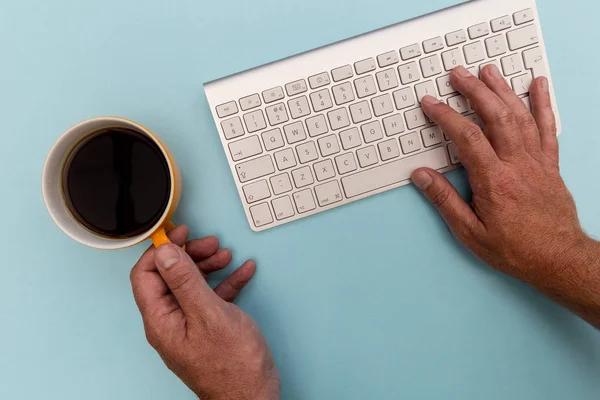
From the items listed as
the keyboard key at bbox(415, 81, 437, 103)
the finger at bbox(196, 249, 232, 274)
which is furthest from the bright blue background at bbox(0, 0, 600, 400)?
the keyboard key at bbox(415, 81, 437, 103)

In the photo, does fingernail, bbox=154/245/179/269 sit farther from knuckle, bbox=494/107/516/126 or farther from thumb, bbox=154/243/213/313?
knuckle, bbox=494/107/516/126

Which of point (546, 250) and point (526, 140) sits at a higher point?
point (526, 140)

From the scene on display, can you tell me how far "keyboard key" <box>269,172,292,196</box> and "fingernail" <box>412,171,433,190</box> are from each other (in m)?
0.20

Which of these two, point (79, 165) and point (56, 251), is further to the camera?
point (56, 251)

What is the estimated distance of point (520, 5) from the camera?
2.01 feet

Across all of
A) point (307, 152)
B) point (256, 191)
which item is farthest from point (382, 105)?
point (256, 191)

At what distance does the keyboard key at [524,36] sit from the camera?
61cm

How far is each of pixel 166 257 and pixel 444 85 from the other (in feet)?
1.56

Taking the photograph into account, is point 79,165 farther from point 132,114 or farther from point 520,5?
point 520,5

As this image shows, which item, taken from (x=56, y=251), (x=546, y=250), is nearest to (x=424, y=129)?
(x=546, y=250)

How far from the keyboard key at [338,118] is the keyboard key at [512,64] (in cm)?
25

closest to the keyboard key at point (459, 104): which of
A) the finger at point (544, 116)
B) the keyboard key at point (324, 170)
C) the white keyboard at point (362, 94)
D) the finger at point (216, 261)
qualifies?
the white keyboard at point (362, 94)

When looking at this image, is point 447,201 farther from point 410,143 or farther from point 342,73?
point 342,73

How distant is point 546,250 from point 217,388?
21.3 inches
